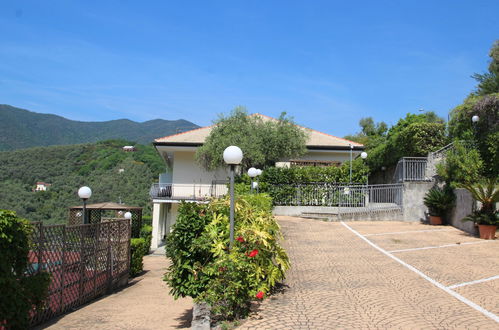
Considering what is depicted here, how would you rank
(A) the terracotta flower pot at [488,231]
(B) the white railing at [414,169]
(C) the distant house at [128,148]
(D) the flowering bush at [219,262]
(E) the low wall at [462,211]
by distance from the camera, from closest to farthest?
(D) the flowering bush at [219,262], (A) the terracotta flower pot at [488,231], (E) the low wall at [462,211], (B) the white railing at [414,169], (C) the distant house at [128,148]

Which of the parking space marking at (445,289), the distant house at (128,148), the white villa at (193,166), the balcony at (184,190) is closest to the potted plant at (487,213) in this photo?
the parking space marking at (445,289)

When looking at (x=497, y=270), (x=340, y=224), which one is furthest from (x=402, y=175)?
(x=497, y=270)

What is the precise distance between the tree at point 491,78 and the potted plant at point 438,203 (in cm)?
1173

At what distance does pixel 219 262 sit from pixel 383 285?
347cm

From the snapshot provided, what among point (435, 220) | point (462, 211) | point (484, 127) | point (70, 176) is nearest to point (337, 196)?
point (435, 220)

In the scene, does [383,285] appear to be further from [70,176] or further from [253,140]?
[70,176]

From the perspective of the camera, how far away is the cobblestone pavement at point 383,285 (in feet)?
19.2

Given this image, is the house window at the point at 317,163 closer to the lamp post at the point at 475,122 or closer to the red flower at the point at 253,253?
the lamp post at the point at 475,122

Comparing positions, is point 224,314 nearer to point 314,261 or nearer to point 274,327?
point 274,327

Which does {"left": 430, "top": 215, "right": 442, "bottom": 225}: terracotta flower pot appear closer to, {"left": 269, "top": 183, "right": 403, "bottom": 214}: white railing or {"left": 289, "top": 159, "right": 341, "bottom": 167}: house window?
{"left": 269, "top": 183, "right": 403, "bottom": 214}: white railing

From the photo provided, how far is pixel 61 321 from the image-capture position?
827 cm

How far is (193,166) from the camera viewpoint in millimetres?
27344

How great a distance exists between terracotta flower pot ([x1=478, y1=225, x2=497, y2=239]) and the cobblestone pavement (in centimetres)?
38

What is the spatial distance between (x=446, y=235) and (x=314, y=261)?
21.5 ft
